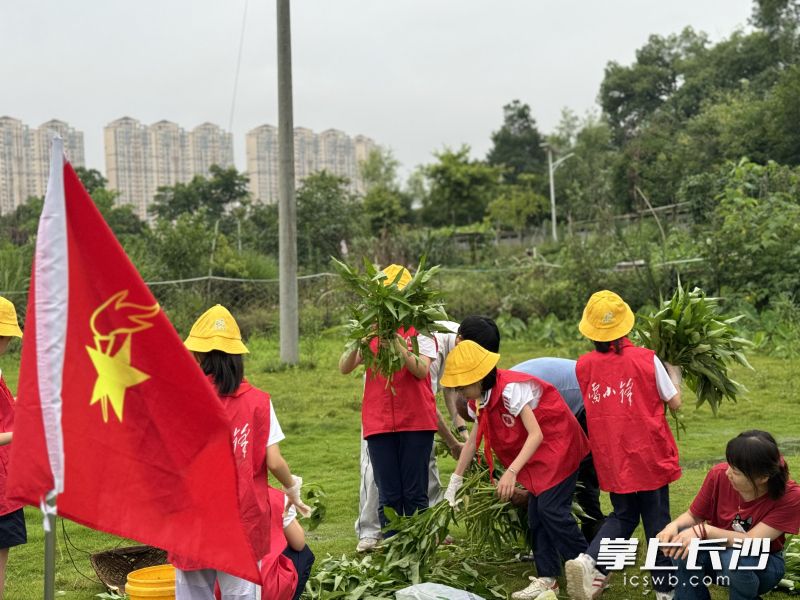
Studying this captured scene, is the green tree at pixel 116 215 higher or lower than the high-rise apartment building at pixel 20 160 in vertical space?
lower

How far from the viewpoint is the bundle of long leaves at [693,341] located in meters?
6.09

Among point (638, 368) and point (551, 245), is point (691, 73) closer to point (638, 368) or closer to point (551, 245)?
point (551, 245)

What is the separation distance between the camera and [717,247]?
17.8 m

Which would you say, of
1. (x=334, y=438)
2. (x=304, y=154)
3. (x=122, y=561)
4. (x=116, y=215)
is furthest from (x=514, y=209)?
(x=304, y=154)

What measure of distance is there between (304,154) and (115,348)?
74.4m

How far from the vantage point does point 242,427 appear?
14.2ft

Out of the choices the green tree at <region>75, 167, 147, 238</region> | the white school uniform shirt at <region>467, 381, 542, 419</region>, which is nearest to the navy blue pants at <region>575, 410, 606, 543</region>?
the white school uniform shirt at <region>467, 381, 542, 419</region>

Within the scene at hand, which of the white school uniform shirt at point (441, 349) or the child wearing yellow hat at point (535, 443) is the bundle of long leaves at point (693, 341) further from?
the white school uniform shirt at point (441, 349)

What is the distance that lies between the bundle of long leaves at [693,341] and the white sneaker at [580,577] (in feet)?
4.68

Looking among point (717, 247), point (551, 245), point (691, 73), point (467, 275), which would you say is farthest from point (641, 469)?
point (691, 73)

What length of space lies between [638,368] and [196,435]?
265cm

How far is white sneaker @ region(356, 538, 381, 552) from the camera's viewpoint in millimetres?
6537

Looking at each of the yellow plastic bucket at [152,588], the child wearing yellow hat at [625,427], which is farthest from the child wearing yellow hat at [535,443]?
the yellow plastic bucket at [152,588]

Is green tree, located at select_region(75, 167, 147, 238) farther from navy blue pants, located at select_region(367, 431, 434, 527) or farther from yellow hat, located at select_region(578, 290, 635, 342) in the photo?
yellow hat, located at select_region(578, 290, 635, 342)
